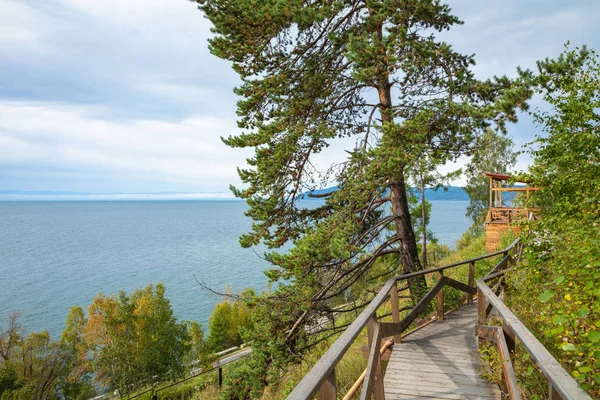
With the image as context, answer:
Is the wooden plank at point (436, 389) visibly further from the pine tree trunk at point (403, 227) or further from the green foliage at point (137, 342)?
the green foliage at point (137, 342)

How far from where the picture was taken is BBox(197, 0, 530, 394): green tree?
20.8ft

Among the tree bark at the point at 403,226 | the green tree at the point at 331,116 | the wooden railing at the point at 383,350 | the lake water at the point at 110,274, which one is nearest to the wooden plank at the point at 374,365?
the wooden railing at the point at 383,350

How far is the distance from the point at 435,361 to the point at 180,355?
2907 centimetres

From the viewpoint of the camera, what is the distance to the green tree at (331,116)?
20.8 feet

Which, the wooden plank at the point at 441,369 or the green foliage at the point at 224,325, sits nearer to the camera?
the wooden plank at the point at 441,369

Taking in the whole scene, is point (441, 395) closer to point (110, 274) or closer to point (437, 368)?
point (437, 368)

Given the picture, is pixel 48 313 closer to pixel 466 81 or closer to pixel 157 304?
pixel 157 304

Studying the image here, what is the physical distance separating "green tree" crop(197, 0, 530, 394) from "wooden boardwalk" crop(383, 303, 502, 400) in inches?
68.9

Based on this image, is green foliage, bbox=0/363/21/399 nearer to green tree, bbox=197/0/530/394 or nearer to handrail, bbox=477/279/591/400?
green tree, bbox=197/0/530/394

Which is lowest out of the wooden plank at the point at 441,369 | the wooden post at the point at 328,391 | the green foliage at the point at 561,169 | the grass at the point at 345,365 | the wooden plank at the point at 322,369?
the grass at the point at 345,365

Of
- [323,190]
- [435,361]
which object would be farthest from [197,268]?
[435,361]

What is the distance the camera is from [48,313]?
130 feet

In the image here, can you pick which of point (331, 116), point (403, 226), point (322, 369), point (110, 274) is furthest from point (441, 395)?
point (110, 274)

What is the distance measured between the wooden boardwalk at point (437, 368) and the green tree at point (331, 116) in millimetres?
1751
